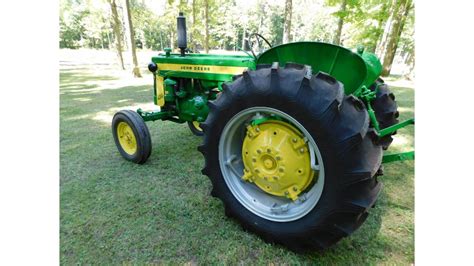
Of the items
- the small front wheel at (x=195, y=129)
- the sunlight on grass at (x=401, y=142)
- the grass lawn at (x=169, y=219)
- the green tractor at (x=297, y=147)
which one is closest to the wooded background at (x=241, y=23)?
the green tractor at (x=297, y=147)

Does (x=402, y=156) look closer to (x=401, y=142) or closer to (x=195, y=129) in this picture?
(x=401, y=142)

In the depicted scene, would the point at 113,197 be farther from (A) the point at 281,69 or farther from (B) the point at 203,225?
(A) the point at 281,69

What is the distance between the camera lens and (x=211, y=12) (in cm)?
1892

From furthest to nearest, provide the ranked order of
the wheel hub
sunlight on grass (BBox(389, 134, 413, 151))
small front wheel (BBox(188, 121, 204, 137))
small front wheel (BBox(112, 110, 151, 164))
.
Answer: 1. small front wheel (BBox(188, 121, 204, 137))
2. sunlight on grass (BBox(389, 134, 413, 151))
3. small front wheel (BBox(112, 110, 151, 164))
4. the wheel hub

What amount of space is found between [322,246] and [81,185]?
7.94ft

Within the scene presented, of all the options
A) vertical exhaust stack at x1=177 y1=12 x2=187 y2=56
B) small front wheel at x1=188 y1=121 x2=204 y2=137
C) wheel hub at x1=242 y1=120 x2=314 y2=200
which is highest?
vertical exhaust stack at x1=177 y1=12 x2=187 y2=56

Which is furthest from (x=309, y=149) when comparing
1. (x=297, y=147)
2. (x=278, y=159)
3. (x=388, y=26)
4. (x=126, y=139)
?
(x=388, y=26)

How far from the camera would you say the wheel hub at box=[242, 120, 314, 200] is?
1802 mm

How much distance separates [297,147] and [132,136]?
2241 millimetres

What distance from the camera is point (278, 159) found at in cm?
184

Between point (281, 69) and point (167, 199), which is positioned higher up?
point (281, 69)

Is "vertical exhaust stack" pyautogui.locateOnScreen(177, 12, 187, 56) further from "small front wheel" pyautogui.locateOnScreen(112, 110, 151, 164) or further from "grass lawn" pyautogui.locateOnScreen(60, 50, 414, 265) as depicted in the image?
"grass lawn" pyautogui.locateOnScreen(60, 50, 414, 265)

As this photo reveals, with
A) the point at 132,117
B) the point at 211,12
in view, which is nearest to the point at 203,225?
the point at 132,117

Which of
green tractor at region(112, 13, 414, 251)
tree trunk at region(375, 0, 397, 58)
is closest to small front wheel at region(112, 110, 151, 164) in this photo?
green tractor at region(112, 13, 414, 251)
